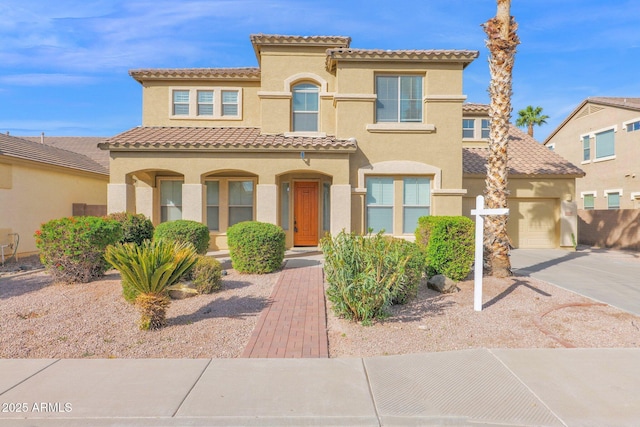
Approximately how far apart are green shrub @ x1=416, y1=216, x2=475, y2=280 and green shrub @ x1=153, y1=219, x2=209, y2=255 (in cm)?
618

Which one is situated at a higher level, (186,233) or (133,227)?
(133,227)

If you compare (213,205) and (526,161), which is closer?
(213,205)

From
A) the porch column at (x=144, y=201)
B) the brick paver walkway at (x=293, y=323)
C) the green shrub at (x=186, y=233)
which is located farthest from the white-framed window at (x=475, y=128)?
the porch column at (x=144, y=201)

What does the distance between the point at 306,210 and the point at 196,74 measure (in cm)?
722

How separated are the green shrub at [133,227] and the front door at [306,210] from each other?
5.52m

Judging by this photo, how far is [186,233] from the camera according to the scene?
410 inches

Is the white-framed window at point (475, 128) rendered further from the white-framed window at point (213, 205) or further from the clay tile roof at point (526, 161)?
the white-framed window at point (213, 205)

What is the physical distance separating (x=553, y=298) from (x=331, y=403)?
20.1 ft

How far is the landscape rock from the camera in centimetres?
810

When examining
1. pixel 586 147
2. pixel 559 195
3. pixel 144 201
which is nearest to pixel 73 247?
pixel 144 201

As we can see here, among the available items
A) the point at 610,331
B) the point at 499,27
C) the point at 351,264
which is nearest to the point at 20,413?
the point at 351,264

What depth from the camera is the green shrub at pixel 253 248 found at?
32.1 ft

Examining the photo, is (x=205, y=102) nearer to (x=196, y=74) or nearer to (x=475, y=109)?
(x=196, y=74)

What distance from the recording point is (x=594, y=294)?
8273 millimetres
